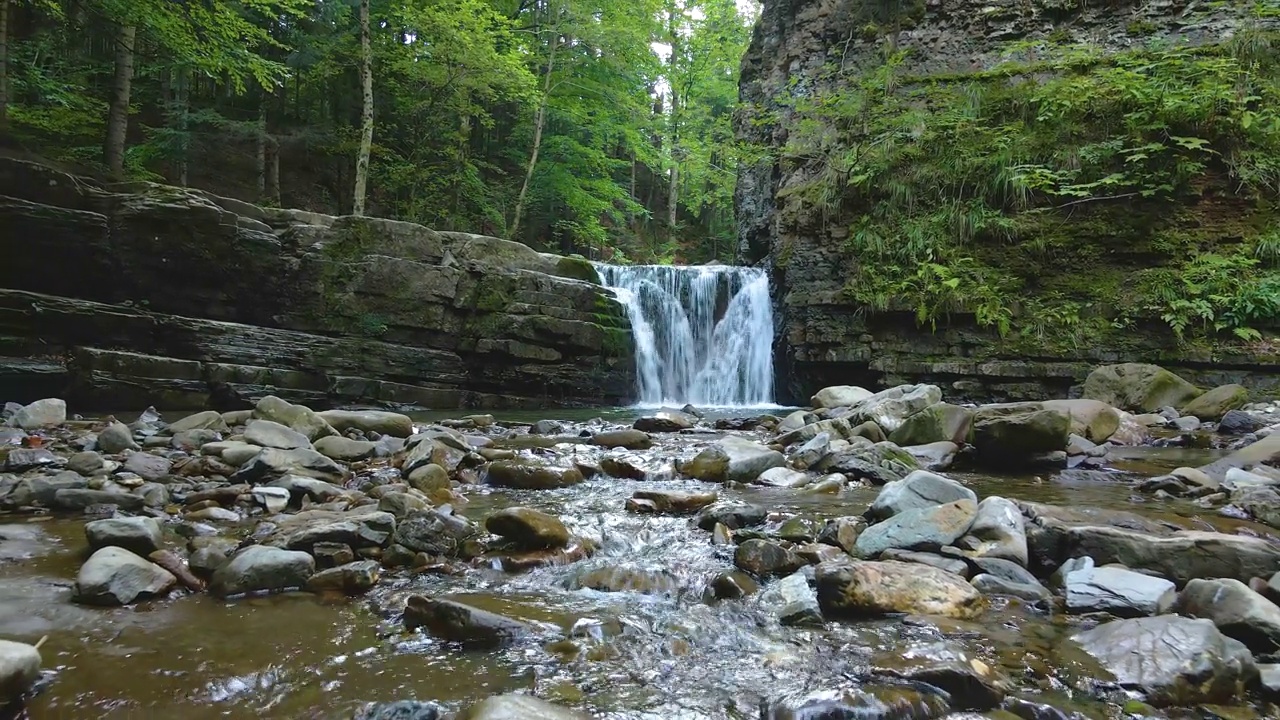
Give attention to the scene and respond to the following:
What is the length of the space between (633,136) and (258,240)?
44.7 ft

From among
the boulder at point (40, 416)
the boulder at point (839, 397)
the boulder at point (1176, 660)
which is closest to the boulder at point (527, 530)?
the boulder at point (1176, 660)

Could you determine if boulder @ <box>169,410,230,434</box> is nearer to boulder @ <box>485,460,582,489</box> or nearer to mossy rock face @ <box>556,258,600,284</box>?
boulder @ <box>485,460,582,489</box>

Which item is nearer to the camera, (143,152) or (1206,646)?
(1206,646)

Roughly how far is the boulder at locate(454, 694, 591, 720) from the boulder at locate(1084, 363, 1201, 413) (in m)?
8.77

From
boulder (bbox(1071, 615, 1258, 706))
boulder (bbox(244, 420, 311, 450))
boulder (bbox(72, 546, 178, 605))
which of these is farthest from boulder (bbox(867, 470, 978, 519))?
boulder (bbox(244, 420, 311, 450))

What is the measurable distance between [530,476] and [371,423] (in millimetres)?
2943

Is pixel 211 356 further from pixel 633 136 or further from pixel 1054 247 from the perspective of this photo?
pixel 633 136

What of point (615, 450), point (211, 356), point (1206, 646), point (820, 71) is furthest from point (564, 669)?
point (820, 71)

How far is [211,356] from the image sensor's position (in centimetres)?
997

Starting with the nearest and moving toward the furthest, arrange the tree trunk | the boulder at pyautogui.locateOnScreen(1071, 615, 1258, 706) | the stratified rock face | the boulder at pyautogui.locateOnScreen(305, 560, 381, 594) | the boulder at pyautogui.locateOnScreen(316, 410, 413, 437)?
the boulder at pyautogui.locateOnScreen(1071, 615, 1258, 706)
the boulder at pyautogui.locateOnScreen(305, 560, 381, 594)
the boulder at pyautogui.locateOnScreen(316, 410, 413, 437)
the stratified rock face
the tree trunk

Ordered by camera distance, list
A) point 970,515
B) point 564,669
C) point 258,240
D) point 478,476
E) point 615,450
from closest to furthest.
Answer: point 564,669, point 970,515, point 478,476, point 615,450, point 258,240

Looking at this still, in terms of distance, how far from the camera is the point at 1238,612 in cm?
222

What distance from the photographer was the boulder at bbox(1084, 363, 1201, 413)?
8133mm

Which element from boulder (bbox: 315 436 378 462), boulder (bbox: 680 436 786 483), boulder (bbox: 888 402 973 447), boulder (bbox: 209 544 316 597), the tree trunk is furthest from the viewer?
the tree trunk
